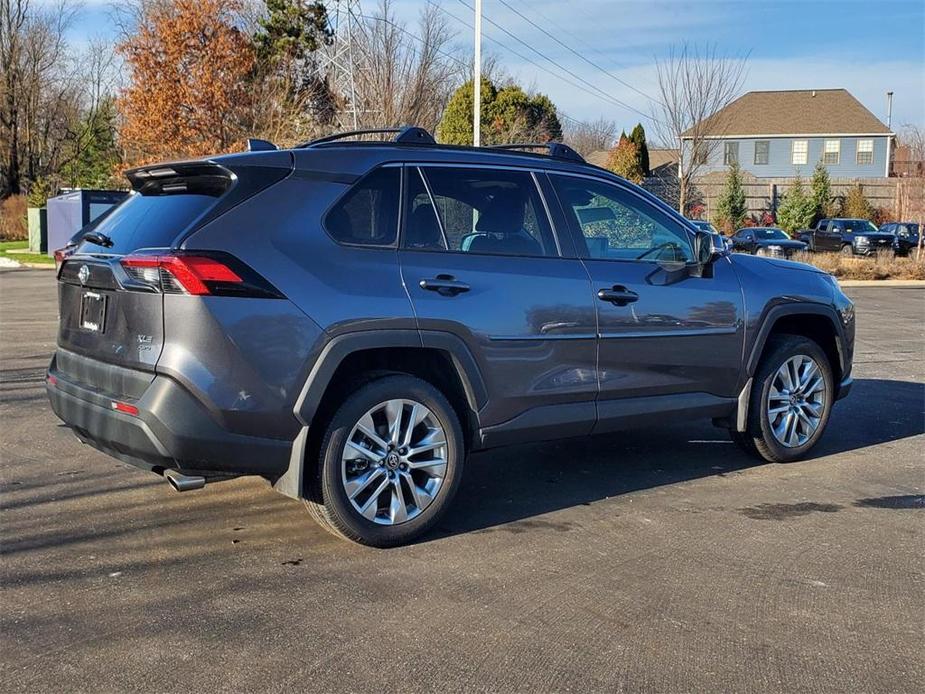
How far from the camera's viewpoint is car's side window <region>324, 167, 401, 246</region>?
4.51 m

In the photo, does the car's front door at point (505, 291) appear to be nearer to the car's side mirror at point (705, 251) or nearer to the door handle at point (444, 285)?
the door handle at point (444, 285)

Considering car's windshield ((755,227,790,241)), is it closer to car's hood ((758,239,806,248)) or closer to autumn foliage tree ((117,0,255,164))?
car's hood ((758,239,806,248))

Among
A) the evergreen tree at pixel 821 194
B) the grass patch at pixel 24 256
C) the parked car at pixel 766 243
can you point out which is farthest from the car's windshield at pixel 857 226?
the grass patch at pixel 24 256

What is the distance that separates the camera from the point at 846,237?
113ft

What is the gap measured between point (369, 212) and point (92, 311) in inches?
56.2

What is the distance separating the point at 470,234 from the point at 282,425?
1.48 m

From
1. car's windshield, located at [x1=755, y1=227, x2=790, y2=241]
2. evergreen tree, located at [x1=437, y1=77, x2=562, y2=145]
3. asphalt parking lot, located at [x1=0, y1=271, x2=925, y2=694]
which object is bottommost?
asphalt parking lot, located at [x1=0, y1=271, x2=925, y2=694]

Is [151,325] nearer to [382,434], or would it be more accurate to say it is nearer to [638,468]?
[382,434]

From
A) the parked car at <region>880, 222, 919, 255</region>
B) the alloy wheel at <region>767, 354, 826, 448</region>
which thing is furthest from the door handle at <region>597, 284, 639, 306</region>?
the parked car at <region>880, 222, 919, 255</region>

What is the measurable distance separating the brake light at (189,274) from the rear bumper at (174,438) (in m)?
0.41

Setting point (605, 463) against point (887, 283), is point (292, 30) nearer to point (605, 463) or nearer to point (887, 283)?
point (887, 283)

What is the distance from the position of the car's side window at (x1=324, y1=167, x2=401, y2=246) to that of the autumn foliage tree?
84.1 ft

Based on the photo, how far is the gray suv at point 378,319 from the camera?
416cm

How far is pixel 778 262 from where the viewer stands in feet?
20.7
